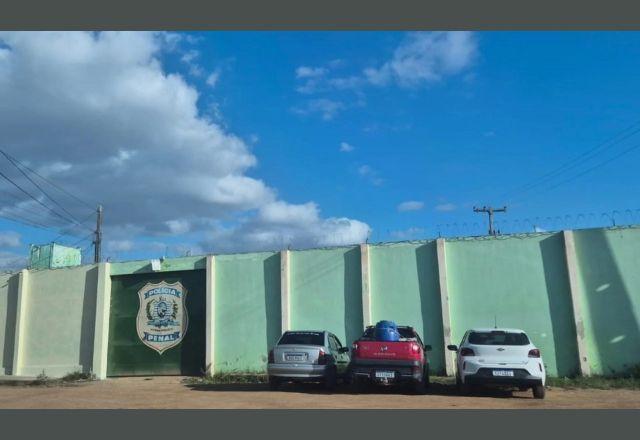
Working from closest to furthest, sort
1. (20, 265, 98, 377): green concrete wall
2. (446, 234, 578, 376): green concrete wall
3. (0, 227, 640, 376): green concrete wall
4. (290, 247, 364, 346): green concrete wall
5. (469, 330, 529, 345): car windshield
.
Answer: (469, 330, 529, 345): car windshield
(0, 227, 640, 376): green concrete wall
(446, 234, 578, 376): green concrete wall
(290, 247, 364, 346): green concrete wall
(20, 265, 98, 377): green concrete wall

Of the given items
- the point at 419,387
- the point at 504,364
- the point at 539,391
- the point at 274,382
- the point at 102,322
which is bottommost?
the point at 539,391

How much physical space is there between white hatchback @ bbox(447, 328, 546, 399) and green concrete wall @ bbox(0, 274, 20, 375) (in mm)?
17037

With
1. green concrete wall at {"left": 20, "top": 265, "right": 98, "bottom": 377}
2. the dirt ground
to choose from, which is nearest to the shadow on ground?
the dirt ground

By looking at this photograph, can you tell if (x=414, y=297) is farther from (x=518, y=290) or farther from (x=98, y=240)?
(x=98, y=240)

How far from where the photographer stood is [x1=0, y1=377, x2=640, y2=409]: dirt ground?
35.9ft

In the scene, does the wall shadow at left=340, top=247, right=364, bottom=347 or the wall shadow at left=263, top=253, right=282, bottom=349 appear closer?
the wall shadow at left=340, top=247, right=364, bottom=347

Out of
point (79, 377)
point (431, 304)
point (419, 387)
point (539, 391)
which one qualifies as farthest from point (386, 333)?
point (79, 377)

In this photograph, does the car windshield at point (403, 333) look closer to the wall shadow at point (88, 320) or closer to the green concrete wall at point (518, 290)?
the green concrete wall at point (518, 290)

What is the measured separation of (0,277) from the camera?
21766 millimetres

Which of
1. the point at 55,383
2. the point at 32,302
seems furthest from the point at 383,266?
the point at 32,302

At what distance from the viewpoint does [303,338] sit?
1408 cm

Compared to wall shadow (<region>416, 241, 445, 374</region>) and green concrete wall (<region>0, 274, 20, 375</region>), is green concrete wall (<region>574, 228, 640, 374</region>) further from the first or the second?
green concrete wall (<region>0, 274, 20, 375</region>)

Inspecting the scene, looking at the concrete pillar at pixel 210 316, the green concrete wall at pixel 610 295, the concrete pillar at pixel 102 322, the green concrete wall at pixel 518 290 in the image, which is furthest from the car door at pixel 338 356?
the concrete pillar at pixel 102 322

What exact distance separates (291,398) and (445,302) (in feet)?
20.6
